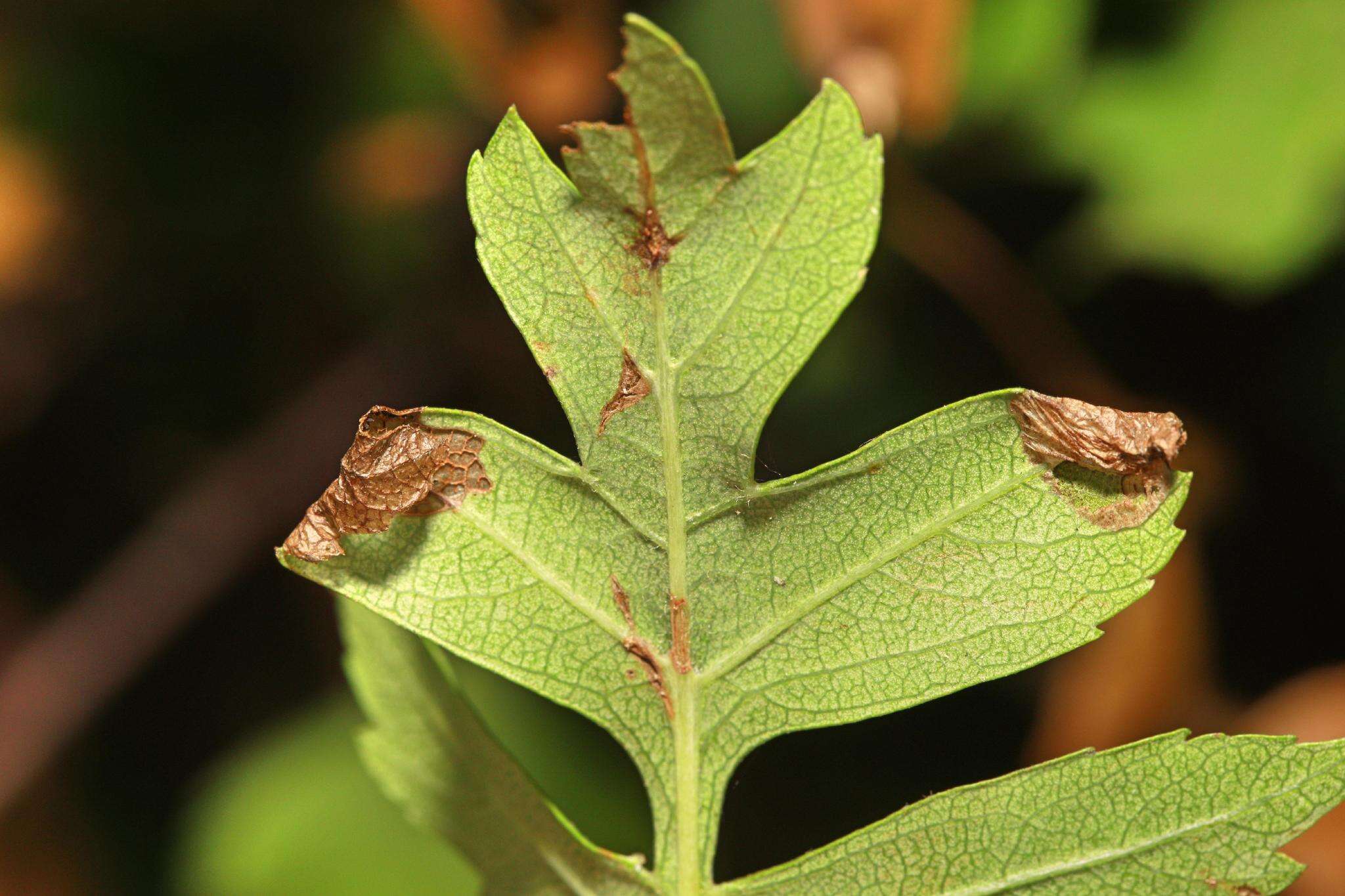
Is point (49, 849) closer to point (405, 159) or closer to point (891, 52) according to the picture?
point (405, 159)

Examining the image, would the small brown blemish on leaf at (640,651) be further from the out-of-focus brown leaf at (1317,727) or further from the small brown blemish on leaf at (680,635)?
the out-of-focus brown leaf at (1317,727)

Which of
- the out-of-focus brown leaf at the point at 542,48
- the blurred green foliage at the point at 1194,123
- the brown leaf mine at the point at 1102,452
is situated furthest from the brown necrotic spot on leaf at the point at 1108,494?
the out-of-focus brown leaf at the point at 542,48

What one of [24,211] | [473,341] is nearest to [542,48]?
[473,341]

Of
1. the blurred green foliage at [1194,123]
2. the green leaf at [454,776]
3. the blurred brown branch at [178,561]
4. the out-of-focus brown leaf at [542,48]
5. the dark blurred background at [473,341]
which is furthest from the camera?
the blurred brown branch at [178,561]

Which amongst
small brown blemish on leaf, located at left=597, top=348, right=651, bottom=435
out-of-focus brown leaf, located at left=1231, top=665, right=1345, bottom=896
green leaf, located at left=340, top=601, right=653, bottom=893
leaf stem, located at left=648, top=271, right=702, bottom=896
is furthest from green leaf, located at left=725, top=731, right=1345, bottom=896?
out-of-focus brown leaf, located at left=1231, top=665, right=1345, bottom=896

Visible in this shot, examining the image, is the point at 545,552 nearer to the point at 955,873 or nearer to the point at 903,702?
the point at 903,702
